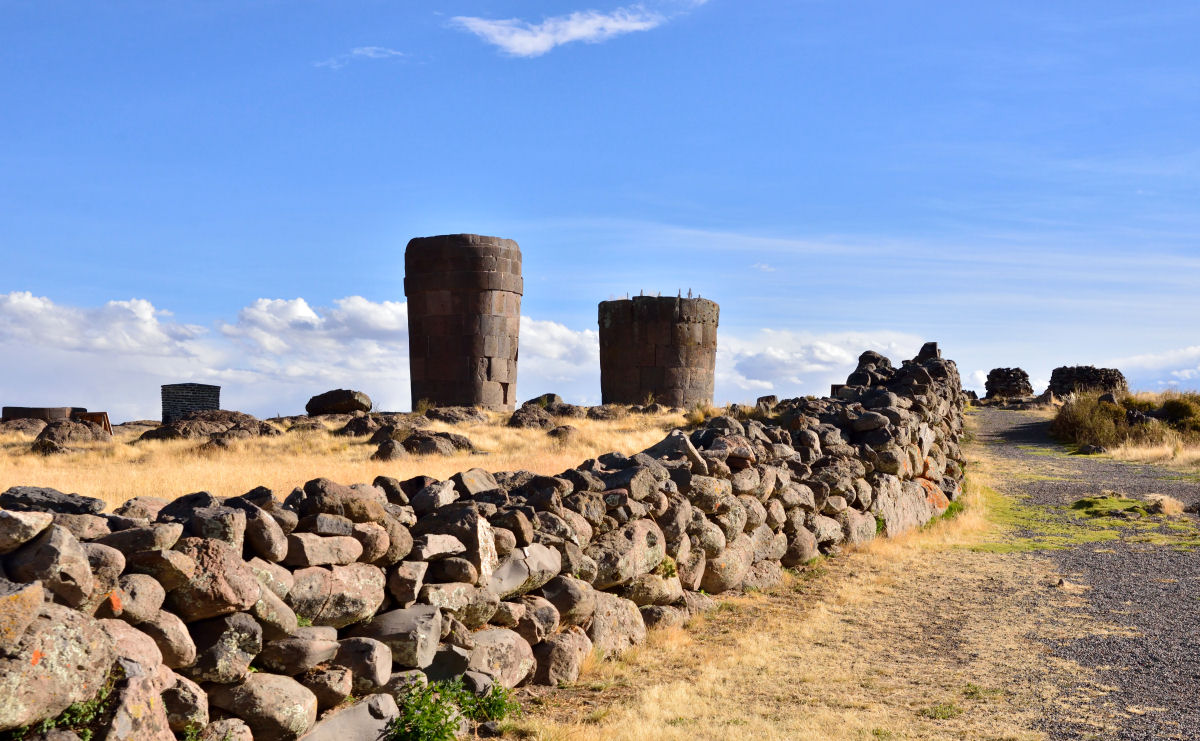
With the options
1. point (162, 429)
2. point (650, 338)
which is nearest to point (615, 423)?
point (650, 338)

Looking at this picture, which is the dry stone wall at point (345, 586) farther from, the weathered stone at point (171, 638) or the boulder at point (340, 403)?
the boulder at point (340, 403)

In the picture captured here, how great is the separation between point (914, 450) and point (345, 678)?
33.2 feet

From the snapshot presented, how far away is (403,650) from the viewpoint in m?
5.19

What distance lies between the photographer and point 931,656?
7211 mm

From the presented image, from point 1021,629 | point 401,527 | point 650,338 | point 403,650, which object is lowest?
point 1021,629

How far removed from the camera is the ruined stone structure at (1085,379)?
38.0 meters

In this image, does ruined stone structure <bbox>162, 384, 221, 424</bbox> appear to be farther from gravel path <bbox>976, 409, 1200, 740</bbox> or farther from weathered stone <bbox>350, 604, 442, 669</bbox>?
weathered stone <bbox>350, 604, 442, 669</bbox>

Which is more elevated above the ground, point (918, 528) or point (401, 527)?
point (401, 527)

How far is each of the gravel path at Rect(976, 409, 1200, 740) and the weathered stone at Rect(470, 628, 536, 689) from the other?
2.91 metres

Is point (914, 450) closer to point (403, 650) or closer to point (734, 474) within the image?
point (734, 474)

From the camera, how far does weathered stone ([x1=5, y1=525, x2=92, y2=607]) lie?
12.4ft

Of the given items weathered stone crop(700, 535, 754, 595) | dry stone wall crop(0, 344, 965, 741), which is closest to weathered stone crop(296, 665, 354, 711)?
dry stone wall crop(0, 344, 965, 741)

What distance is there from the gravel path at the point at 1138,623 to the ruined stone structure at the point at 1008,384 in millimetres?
31115

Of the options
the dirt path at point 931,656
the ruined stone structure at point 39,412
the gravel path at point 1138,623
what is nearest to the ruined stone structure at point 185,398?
the ruined stone structure at point 39,412
